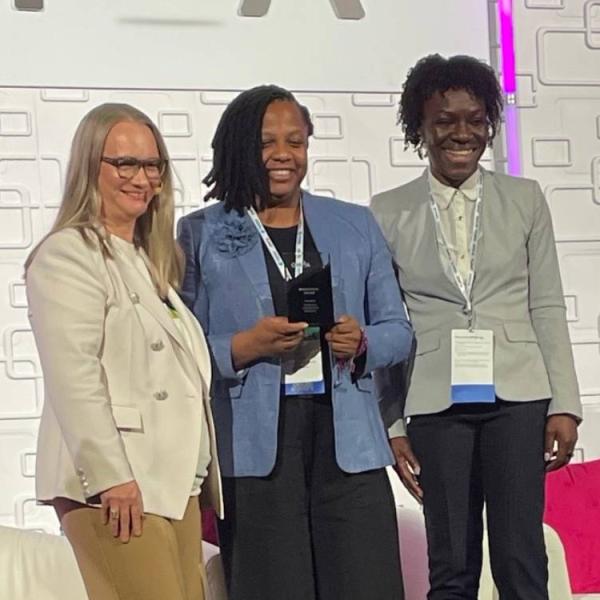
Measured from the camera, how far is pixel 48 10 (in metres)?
3.49

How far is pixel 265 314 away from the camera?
81.7 inches

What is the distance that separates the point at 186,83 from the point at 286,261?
1673 millimetres

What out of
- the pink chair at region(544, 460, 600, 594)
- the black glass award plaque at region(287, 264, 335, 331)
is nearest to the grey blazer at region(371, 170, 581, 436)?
the black glass award plaque at region(287, 264, 335, 331)

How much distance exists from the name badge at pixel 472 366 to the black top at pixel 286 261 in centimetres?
28

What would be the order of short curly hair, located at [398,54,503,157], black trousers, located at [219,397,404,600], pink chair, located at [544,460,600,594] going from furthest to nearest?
1. pink chair, located at [544,460,600,594]
2. short curly hair, located at [398,54,503,157]
3. black trousers, located at [219,397,404,600]

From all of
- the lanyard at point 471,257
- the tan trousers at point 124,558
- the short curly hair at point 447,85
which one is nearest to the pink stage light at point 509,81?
the short curly hair at point 447,85

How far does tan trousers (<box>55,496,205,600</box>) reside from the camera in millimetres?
1746

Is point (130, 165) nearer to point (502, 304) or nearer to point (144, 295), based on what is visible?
point (144, 295)

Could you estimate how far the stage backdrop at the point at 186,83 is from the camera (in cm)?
350

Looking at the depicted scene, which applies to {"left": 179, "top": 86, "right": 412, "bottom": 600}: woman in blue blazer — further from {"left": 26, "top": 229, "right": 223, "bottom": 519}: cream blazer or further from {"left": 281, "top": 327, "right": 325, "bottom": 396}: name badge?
{"left": 26, "top": 229, "right": 223, "bottom": 519}: cream blazer

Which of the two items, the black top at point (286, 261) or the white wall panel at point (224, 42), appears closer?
the black top at point (286, 261)

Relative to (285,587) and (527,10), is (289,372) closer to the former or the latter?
(285,587)

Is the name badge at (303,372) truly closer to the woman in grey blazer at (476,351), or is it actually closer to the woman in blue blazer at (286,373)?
the woman in blue blazer at (286,373)

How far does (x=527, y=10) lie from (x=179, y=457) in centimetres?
270
